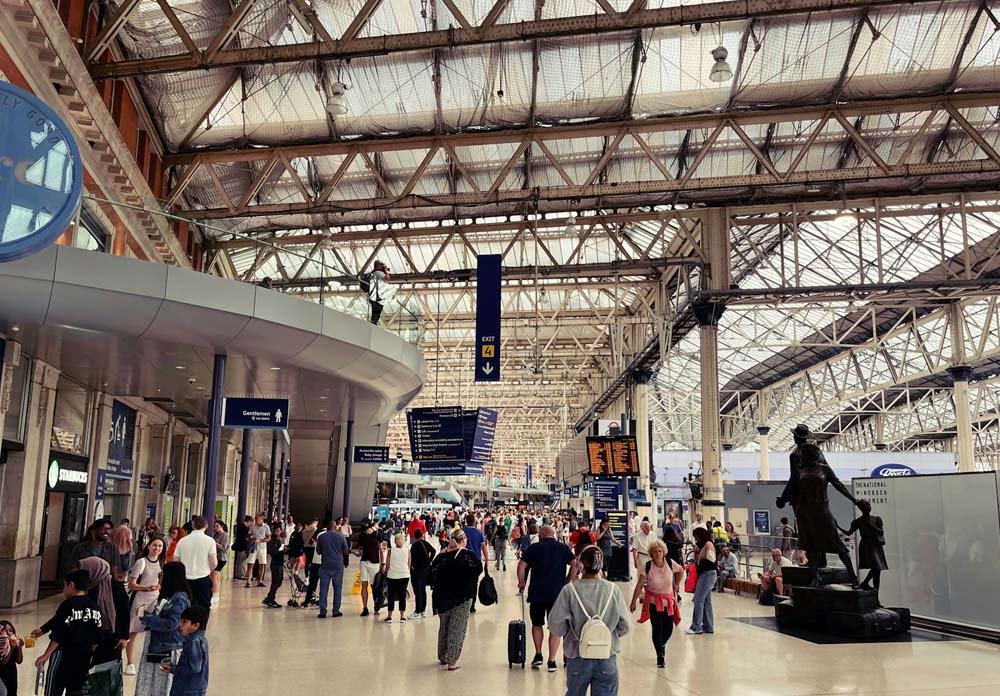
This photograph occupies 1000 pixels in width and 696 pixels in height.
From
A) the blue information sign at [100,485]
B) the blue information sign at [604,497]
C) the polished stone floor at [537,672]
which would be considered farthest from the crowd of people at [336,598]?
the blue information sign at [604,497]

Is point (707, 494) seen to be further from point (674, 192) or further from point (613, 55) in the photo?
point (613, 55)

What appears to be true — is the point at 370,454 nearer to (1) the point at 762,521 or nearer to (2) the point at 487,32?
(1) the point at 762,521

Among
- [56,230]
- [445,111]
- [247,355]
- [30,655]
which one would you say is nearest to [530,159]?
[445,111]

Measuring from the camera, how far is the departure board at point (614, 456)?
78.2ft

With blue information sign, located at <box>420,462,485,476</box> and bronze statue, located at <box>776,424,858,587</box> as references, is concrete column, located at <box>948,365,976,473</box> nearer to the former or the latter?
blue information sign, located at <box>420,462,485,476</box>

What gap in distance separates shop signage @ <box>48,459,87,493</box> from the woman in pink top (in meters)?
12.4

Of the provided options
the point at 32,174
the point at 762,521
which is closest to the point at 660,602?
the point at 32,174

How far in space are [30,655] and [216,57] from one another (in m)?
9.81

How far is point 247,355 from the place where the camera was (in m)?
15.0

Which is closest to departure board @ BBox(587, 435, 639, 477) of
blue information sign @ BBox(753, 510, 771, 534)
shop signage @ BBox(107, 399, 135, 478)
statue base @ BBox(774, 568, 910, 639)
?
blue information sign @ BBox(753, 510, 771, 534)

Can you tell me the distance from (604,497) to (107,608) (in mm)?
20836

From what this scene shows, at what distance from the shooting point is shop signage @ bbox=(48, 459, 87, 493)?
1619cm

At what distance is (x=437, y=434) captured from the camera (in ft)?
84.0

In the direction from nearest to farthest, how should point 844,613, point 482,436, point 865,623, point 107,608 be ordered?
point 107,608 < point 865,623 < point 844,613 < point 482,436
